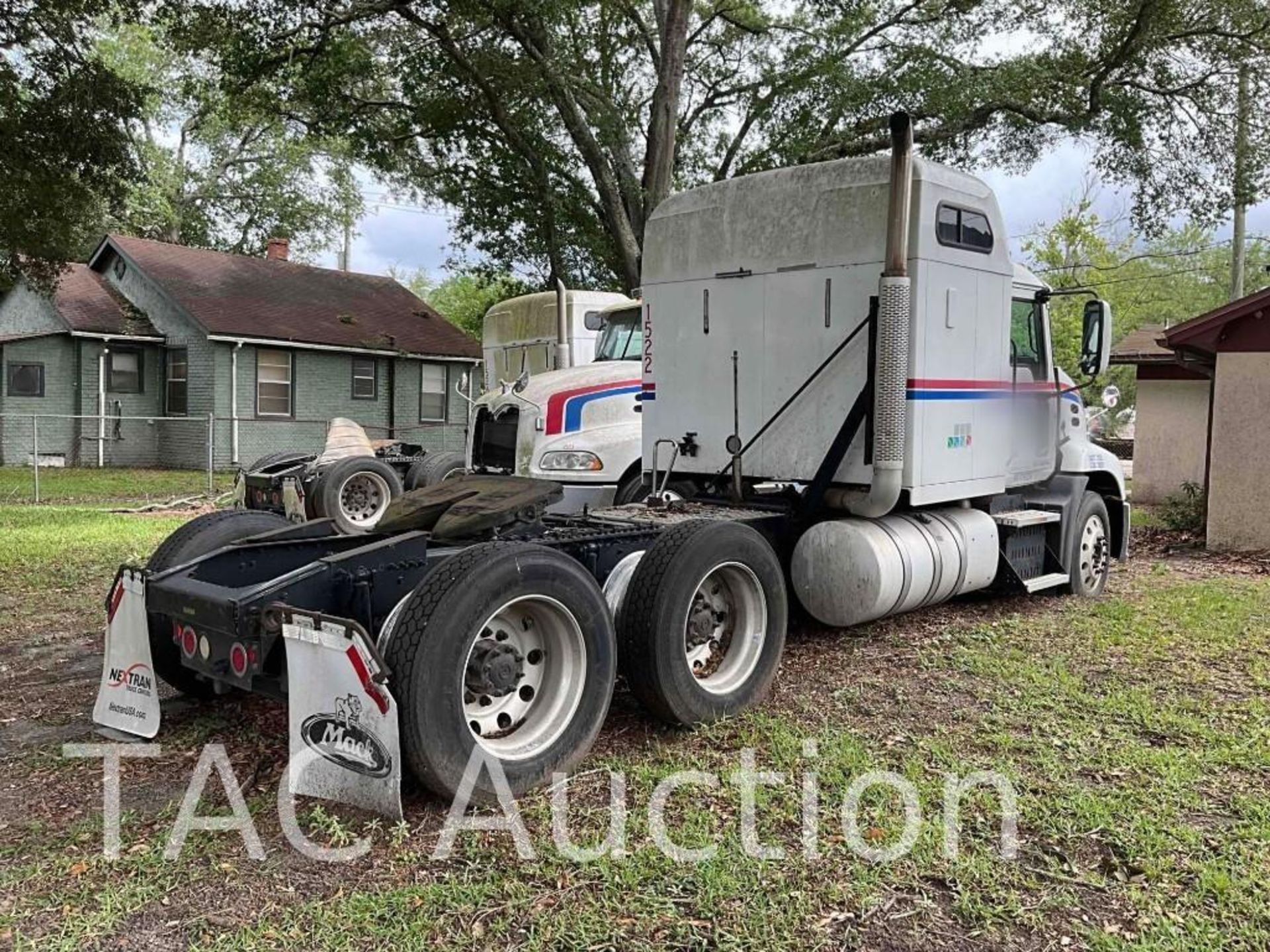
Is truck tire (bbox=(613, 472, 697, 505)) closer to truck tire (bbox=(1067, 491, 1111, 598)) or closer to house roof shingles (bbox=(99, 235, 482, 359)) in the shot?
truck tire (bbox=(1067, 491, 1111, 598))

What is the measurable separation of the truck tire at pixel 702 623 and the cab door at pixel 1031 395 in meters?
3.03

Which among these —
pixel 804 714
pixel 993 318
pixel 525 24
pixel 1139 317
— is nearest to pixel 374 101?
pixel 525 24

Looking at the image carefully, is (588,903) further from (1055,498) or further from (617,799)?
(1055,498)

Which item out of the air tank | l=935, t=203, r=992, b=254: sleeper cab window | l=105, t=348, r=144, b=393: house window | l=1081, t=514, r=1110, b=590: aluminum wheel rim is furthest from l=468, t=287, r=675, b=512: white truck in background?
l=105, t=348, r=144, b=393: house window

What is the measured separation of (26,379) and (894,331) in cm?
2211

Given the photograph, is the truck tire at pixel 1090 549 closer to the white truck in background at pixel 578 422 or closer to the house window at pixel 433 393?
the white truck in background at pixel 578 422

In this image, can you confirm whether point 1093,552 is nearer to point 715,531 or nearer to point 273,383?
point 715,531

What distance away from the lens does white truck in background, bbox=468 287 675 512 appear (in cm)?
930

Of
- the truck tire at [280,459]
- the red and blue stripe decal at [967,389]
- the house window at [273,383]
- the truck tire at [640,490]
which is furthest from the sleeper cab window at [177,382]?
the red and blue stripe decal at [967,389]

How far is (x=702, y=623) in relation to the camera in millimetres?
5211

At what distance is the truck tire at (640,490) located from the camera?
733cm

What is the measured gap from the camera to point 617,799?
4180mm

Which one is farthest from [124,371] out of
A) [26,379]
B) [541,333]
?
[541,333]

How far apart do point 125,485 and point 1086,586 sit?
54.2ft
